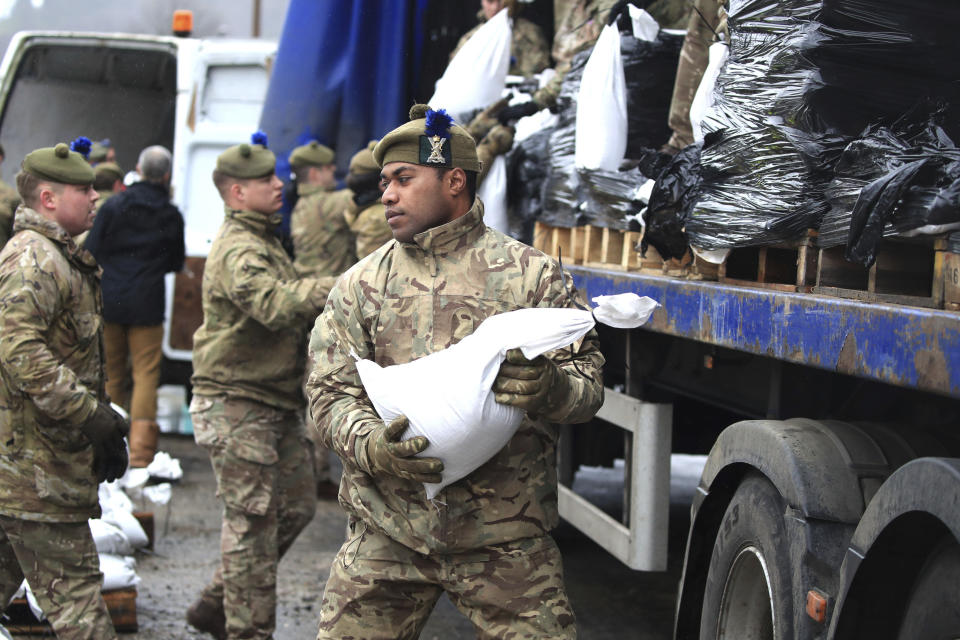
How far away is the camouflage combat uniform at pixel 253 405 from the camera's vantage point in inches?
186

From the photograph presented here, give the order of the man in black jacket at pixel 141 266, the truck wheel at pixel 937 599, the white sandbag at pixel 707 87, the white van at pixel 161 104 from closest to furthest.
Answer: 1. the truck wheel at pixel 937 599
2. the white sandbag at pixel 707 87
3. the man in black jacket at pixel 141 266
4. the white van at pixel 161 104

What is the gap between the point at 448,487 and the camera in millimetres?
2953

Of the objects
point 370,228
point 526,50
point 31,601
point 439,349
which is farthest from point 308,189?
point 439,349

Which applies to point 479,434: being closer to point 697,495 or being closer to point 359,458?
point 359,458

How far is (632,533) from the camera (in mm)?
4156

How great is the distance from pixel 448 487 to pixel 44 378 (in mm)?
1661

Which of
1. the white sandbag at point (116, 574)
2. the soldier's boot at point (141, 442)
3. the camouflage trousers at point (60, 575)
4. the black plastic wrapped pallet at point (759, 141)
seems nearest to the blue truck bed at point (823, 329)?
the black plastic wrapped pallet at point (759, 141)

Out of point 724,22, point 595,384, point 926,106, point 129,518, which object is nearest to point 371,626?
point 595,384

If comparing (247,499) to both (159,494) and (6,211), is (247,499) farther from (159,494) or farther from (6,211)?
(6,211)

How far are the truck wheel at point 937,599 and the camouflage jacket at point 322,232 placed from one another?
238 inches

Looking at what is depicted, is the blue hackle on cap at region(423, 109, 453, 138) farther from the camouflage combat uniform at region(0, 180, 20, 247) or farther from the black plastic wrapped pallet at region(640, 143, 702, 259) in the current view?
the camouflage combat uniform at region(0, 180, 20, 247)

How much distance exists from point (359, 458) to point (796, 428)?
1082mm

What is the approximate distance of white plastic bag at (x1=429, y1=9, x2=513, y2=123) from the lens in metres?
6.02

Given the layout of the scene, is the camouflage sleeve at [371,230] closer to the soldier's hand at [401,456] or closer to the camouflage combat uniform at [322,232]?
the camouflage combat uniform at [322,232]
